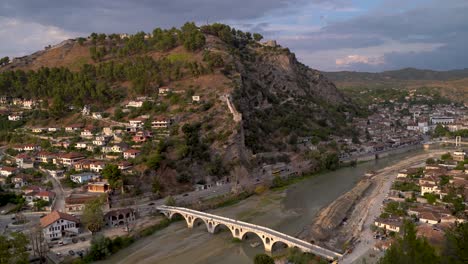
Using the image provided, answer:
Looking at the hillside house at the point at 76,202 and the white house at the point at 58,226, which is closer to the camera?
the white house at the point at 58,226

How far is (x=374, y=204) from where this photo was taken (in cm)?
2902

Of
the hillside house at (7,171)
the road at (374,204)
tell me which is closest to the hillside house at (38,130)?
the hillside house at (7,171)

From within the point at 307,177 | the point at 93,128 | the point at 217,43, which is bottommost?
the point at 307,177

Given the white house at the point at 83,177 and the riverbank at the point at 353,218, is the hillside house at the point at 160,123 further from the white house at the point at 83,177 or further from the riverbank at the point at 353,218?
the riverbank at the point at 353,218

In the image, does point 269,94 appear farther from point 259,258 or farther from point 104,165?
point 259,258

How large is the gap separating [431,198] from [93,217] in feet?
73.3

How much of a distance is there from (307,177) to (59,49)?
164ft

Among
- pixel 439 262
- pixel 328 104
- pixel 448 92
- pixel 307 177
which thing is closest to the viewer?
pixel 439 262

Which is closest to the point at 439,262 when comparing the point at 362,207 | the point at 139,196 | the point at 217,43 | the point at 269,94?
the point at 362,207

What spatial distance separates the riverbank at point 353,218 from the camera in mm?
22422

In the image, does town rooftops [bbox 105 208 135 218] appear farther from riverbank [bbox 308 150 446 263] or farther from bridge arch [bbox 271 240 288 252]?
riverbank [bbox 308 150 446 263]

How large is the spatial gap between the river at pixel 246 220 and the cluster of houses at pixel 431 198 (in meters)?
5.13

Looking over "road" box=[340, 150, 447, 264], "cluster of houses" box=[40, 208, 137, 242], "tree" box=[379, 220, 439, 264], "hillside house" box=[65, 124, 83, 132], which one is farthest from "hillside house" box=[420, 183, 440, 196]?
"hillside house" box=[65, 124, 83, 132]

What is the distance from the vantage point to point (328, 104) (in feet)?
224
